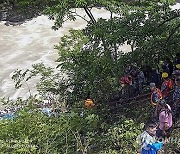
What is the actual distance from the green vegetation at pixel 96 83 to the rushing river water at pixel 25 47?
3365 millimetres

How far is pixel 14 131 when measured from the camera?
7.17 m

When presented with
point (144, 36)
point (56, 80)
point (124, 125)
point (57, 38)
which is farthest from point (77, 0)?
point (57, 38)

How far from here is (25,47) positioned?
17.3 metres

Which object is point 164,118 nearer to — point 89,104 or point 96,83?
point 89,104

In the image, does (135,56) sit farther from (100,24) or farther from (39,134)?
(39,134)

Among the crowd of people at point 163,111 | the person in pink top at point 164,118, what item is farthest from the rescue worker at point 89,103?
the person in pink top at point 164,118

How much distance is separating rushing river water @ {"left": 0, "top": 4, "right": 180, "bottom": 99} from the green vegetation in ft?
11.0

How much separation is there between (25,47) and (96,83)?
341 inches

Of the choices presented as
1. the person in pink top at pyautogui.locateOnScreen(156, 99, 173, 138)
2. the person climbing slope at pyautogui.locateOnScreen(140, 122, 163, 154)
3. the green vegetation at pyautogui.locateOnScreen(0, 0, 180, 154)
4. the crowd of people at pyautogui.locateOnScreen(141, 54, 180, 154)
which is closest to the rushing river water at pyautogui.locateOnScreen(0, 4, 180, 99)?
the green vegetation at pyautogui.locateOnScreen(0, 0, 180, 154)

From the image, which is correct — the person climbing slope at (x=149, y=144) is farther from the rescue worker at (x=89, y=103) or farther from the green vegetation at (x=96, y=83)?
the rescue worker at (x=89, y=103)

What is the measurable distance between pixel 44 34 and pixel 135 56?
33.2 ft

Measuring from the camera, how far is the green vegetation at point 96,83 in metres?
7.12

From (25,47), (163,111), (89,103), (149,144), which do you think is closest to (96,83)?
(89,103)

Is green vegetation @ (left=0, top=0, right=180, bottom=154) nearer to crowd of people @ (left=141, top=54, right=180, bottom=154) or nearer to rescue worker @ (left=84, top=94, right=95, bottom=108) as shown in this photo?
rescue worker @ (left=84, top=94, right=95, bottom=108)
